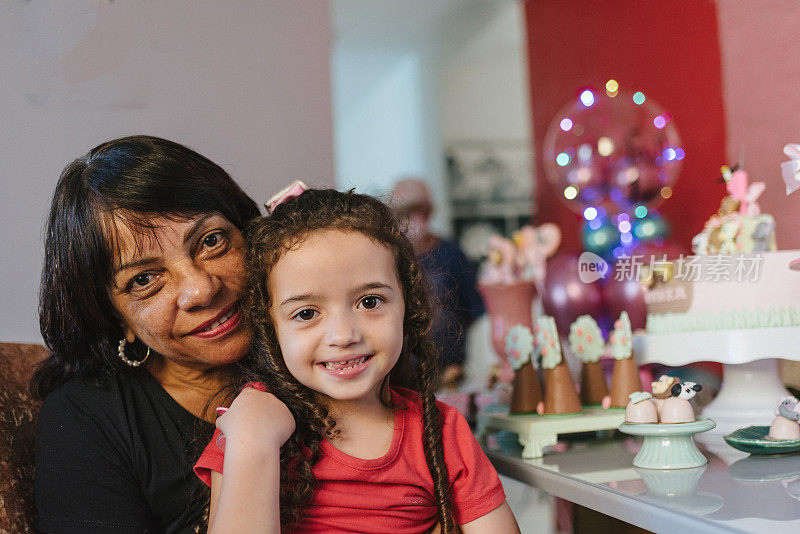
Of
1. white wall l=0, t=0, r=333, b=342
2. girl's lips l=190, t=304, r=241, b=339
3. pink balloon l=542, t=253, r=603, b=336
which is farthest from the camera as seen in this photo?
pink balloon l=542, t=253, r=603, b=336

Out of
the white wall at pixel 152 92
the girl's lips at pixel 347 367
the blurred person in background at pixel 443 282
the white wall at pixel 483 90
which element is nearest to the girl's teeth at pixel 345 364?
the girl's lips at pixel 347 367

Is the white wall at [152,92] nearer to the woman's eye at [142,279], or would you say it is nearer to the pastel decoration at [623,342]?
the woman's eye at [142,279]

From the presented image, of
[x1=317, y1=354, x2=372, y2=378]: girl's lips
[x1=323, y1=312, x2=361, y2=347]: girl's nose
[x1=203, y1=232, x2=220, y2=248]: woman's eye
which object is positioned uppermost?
[x1=203, y1=232, x2=220, y2=248]: woman's eye

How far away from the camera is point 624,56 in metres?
2.50

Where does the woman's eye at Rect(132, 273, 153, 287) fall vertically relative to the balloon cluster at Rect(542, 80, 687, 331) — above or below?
below

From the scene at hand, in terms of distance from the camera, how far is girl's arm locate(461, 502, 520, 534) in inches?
39.9

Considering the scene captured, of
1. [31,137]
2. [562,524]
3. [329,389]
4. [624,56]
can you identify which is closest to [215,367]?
[329,389]

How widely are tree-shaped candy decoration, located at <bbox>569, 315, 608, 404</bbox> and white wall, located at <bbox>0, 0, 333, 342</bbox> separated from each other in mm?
737

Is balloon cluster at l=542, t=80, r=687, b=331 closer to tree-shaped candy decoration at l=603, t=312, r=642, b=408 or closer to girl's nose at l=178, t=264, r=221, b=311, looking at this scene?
tree-shaped candy decoration at l=603, t=312, r=642, b=408

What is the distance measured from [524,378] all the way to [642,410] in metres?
0.33

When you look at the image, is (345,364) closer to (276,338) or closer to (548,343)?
(276,338)

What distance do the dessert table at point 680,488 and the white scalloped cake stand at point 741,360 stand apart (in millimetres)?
86

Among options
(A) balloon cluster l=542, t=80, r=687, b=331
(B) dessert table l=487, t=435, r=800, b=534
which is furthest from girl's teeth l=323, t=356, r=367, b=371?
(A) balloon cluster l=542, t=80, r=687, b=331

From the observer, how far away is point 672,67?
2006 millimetres
